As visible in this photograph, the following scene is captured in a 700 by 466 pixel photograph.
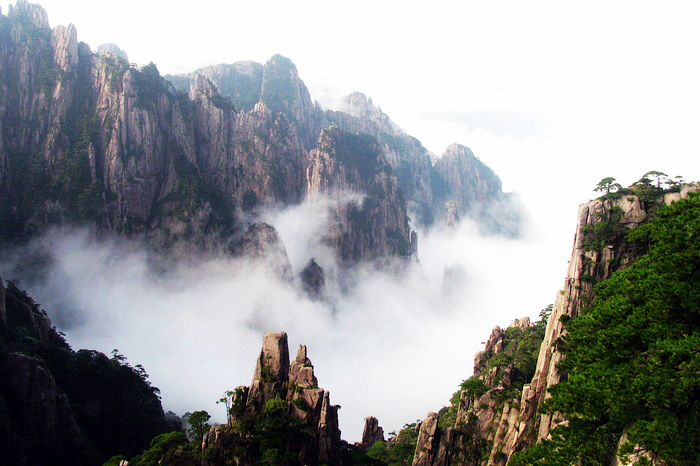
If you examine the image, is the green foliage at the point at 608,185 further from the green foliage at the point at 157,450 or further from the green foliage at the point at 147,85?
the green foliage at the point at 147,85

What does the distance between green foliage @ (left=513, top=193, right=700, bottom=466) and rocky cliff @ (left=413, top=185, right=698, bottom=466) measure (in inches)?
456

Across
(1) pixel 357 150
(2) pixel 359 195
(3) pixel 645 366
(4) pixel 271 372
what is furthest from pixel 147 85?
(3) pixel 645 366

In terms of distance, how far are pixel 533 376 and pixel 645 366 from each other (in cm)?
2668

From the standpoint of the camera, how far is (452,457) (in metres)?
42.0

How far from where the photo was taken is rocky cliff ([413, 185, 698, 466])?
33719mm

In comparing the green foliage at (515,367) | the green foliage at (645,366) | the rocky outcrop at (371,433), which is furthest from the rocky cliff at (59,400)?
the green foliage at (645,366)

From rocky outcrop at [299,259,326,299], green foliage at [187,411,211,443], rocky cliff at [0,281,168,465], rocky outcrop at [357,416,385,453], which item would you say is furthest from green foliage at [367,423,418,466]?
rocky outcrop at [299,259,326,299]

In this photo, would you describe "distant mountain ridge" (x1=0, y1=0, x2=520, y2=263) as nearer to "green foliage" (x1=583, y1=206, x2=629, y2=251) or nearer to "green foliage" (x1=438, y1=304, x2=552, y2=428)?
"green foliage" (x1=438, y1=304, x2=552, y2=428)

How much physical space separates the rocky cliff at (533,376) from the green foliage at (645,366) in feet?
38.0

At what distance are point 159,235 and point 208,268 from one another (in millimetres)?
16310

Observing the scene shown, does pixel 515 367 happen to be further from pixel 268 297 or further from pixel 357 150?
pixel 357 150

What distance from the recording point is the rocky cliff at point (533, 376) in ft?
111

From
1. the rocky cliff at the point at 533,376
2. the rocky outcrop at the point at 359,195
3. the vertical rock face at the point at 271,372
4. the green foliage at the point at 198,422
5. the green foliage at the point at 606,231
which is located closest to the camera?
the rocky cliff at the point at 533,376

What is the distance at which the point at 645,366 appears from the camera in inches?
612
